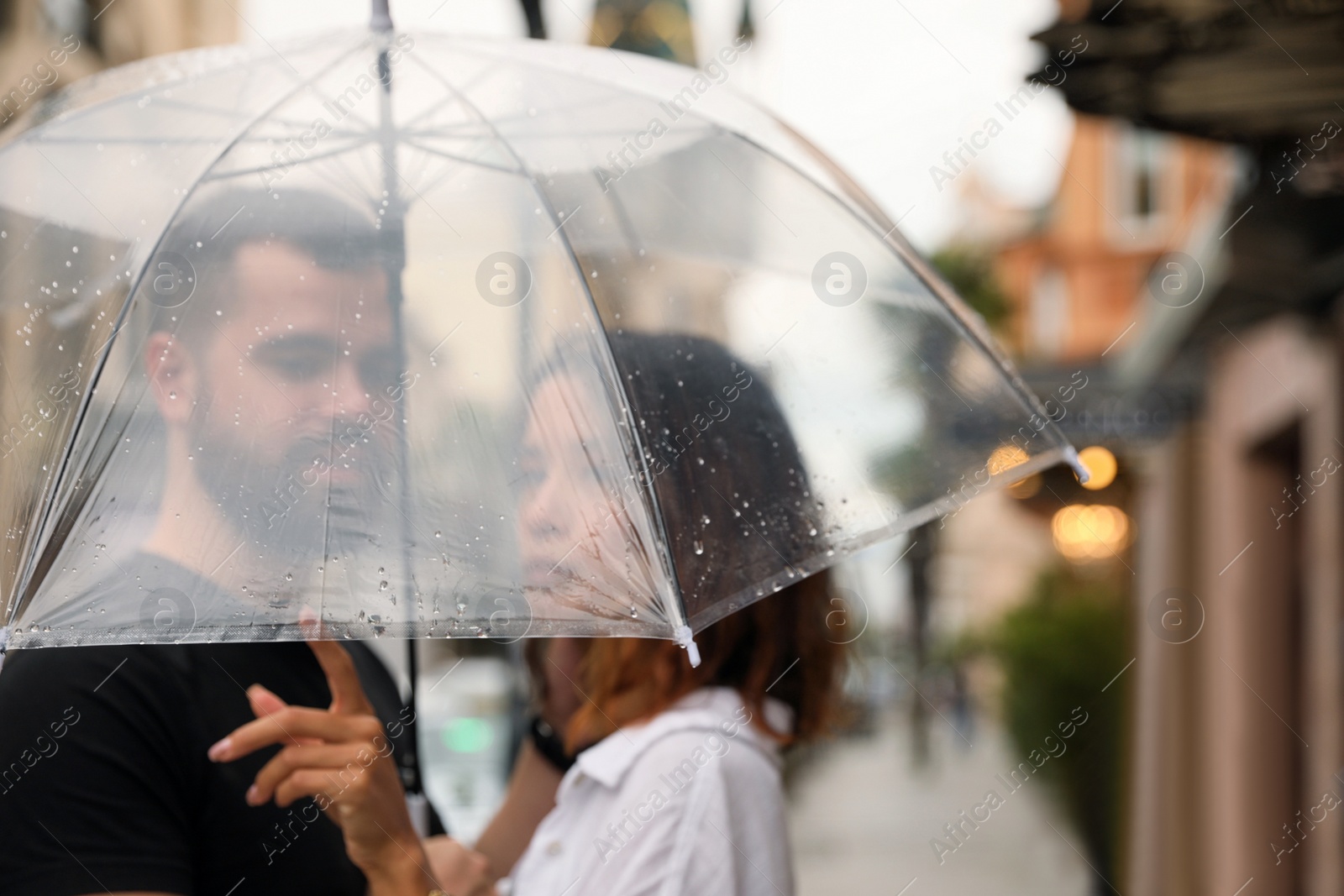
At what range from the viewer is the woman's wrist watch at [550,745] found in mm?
2502

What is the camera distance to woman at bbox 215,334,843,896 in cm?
169

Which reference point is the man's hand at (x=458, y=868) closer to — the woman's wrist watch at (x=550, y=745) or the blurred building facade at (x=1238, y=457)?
the woman's wrist watch at (x=550, y=745)

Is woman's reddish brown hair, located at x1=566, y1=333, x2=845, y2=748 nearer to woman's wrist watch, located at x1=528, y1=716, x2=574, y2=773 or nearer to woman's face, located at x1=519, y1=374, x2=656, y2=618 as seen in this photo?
woman's face, located at x1=519, y1=374, x2=656, y2=618

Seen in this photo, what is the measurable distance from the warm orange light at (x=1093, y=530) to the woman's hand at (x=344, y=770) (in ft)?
30.9

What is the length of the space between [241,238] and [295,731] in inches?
26.3

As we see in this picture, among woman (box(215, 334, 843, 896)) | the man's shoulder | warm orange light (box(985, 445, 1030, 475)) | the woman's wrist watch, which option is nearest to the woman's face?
woman (box(215, 334, 843, 896))

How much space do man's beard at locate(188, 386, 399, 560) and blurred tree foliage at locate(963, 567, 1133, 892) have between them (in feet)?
27.1

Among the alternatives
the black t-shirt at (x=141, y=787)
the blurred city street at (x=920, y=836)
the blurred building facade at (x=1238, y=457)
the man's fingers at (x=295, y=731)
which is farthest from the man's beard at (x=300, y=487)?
the blurred city street at (x=920, y=836)

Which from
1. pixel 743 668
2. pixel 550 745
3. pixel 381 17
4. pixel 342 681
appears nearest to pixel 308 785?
pixel 342 681

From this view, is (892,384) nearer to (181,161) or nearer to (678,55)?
(181,161)

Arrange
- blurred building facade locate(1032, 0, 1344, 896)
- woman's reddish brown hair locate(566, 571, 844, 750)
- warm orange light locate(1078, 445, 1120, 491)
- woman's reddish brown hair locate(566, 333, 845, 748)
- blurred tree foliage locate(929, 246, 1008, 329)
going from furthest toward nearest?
blurred tree foliage locate(929, 246, 1008, 329) → warm orange light locate(1078, 445, 1120, 491) → blurred building facade locate(1032, 0, 1344, 896) → woman's reddish brown hair locate(566, 571, 844, 750) → woman's reddish brown hair locate(566, 333, 845, 748)

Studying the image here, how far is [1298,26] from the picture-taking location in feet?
10.3

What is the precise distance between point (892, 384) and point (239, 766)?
1.16 m

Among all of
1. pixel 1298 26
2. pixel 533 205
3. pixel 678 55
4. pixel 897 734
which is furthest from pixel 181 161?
pixel 897 734
